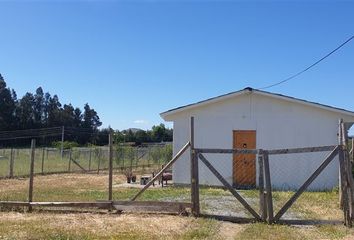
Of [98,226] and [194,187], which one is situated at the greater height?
[194,187]

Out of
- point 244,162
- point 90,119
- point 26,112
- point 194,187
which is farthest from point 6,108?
point 194,187

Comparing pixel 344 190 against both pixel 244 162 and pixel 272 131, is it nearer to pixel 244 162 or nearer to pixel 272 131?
pixel 272 131

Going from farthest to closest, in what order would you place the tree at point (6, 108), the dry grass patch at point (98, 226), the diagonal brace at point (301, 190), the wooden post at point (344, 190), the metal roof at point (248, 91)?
1. the tree at point (6, 108)
2. the metal roof at point (248, 91)
3. the diagonal brace at point (301, 190)
4. the wooden post at point (344, 190)
5. the dry grass patch at point (98, 226)

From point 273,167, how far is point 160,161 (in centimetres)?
1722

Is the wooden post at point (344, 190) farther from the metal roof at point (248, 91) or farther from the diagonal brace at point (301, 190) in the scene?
the metal roof at point (248, 91)

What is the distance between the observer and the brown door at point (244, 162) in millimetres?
21141

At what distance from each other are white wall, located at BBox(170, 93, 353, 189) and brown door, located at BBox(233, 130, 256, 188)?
22cm

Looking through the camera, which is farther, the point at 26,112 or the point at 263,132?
the point at 26,112

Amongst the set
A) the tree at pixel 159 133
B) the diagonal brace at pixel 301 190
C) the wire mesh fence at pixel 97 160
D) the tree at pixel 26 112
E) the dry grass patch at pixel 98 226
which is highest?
the tree at pixel 26 112

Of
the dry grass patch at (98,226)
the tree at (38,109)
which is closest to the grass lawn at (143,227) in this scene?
the dry grass patch at (98,226)

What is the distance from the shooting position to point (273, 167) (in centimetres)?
2144

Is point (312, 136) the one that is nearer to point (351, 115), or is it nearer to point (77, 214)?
point (351, 115)

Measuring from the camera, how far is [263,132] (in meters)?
21.3

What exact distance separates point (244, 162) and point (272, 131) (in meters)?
1.75
